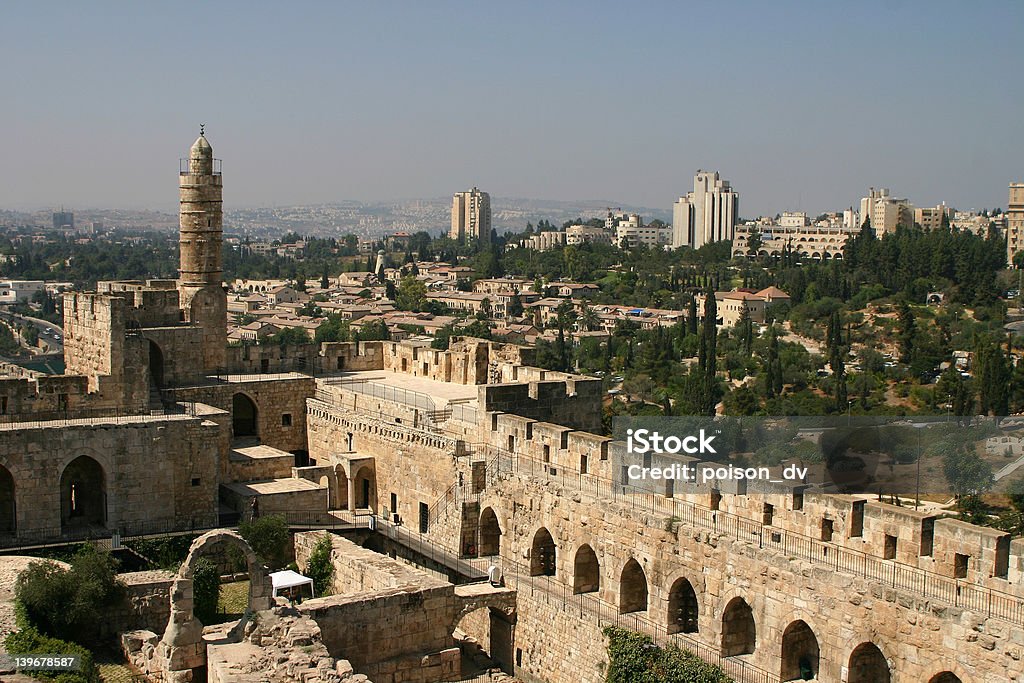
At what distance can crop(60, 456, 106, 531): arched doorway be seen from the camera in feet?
63.6

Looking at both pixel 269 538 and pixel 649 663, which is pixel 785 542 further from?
pixel 269 538

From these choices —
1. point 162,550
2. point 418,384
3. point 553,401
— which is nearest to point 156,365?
point 418,384

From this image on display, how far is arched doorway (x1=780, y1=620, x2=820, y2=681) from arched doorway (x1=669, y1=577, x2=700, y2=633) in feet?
5.05

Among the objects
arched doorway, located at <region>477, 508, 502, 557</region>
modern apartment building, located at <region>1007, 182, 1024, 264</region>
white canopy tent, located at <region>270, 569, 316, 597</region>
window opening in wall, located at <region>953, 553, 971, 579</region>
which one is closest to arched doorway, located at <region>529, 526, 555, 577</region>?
arched doorway, located at <region>477, 508, 502, 557</region>

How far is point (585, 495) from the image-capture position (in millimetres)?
16422

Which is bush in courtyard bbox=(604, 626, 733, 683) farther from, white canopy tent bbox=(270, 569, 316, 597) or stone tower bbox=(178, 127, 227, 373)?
stone tower bbox=(178, 127, 227, 373)

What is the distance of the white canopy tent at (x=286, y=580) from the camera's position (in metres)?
16.9

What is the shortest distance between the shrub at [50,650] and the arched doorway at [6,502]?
13.7ft

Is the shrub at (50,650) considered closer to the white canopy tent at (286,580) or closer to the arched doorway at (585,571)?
the white canopy tent at (286,580)

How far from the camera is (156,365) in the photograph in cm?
2300

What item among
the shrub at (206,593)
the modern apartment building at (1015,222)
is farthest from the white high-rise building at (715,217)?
the shrub at (206,593)

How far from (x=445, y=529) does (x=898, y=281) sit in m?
67.3

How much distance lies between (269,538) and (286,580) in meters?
1.59

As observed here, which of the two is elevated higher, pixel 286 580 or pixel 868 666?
pixel 868 666
